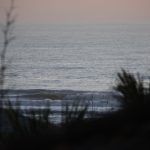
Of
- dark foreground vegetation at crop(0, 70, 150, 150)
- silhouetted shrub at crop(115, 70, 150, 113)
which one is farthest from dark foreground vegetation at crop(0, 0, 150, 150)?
silhouetted shrub at crop(115, 70, 150, 113)

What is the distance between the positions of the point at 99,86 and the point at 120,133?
126ft

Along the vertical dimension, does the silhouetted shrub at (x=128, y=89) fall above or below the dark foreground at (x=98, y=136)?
above

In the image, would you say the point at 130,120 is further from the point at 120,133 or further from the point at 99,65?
the point at 99,65

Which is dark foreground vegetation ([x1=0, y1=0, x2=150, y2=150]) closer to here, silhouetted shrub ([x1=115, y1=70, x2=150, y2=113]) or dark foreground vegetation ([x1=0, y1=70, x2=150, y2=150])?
dark foreground vegetation ([x1=0, y1=70, x2=150, y2=150])

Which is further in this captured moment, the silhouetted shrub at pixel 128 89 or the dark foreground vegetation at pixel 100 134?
the silhouetted shrub at pixel 128 89

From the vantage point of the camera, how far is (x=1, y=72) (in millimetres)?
5809

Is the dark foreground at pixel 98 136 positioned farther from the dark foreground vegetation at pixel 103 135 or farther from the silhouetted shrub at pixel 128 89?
the silhouetted shrub at pixel 128 89

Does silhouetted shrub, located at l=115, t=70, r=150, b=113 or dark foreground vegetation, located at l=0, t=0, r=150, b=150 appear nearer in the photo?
dark foreground vegetation, located at l=0, t=0, r=150, b=150

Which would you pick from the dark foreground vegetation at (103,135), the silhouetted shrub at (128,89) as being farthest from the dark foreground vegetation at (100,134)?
the silhouetted shrub at (128,89)

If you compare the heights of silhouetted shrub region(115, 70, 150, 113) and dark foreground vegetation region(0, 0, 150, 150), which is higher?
silhouetted shrub region(115, 70, 150, 113)

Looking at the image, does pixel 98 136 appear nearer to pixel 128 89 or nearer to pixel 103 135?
pixel 103 135

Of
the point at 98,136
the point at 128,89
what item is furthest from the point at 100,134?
the point at 128,89

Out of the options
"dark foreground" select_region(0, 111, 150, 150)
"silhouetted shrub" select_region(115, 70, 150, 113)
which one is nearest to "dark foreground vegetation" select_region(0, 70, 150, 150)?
"dark foreground" select_region(0, 111, 150, 150)

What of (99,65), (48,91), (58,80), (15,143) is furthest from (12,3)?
(99,65)
